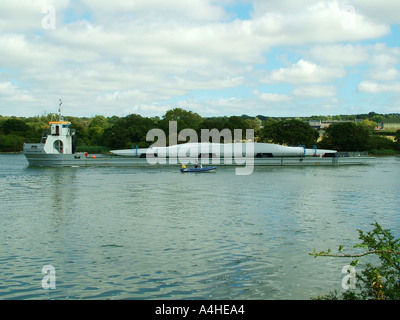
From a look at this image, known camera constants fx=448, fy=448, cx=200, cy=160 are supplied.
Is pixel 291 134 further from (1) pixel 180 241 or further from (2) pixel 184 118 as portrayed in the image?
(1) pixel 180 241

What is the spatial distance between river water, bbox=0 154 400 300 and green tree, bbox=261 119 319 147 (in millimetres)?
88820

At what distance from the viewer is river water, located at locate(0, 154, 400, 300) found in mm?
13719

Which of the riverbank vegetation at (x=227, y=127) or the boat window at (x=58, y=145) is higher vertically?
Answer: the riverbank vegetation at (x=227, y=127)

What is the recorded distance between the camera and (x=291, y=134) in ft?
413

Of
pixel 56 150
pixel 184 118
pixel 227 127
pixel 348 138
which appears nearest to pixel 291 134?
pixel 348 138

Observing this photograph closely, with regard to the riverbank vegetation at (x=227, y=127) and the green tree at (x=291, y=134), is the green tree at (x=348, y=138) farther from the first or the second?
the green tree at (x=291, y=134)

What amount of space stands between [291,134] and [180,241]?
110 meters

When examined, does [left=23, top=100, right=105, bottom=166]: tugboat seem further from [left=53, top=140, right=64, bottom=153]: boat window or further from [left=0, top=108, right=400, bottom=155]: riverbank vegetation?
[left=0, top=108, right=400, bottom=155]: riverbank vegetation

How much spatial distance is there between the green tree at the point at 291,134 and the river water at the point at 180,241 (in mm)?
88820

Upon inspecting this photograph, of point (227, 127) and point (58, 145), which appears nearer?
point (58, 145)

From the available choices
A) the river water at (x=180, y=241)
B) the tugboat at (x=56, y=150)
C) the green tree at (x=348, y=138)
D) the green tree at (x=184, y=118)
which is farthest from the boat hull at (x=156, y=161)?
the green tree at (x=184, y=118)

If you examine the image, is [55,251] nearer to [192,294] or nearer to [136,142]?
[192,294]

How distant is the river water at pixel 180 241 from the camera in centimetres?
1372

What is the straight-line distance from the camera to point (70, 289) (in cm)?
1344
